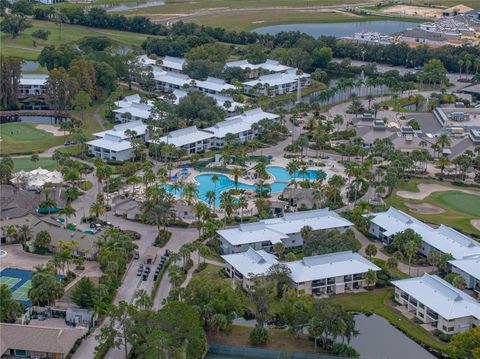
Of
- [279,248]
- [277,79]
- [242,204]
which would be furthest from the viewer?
[277,79]

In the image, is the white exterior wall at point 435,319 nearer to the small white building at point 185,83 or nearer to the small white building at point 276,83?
the small white building at point 185,83

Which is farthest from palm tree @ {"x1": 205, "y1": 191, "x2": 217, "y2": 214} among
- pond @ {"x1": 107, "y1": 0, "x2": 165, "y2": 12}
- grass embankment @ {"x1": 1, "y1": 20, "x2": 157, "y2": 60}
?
pond @ {"x1": 107, "y1": 0, "x2": 165, "y2": 12}

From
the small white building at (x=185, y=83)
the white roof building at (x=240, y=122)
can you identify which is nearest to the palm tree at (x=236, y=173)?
the white roof building at (x=240, y=122)

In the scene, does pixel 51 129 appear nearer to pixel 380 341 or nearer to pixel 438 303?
pixel 380 341

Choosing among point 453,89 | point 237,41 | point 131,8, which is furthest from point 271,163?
point 131,8

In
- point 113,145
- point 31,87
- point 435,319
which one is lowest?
point 435,319

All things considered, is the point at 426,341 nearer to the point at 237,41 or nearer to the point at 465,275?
the point at 465,275

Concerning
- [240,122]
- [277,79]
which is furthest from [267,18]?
[240,122]
